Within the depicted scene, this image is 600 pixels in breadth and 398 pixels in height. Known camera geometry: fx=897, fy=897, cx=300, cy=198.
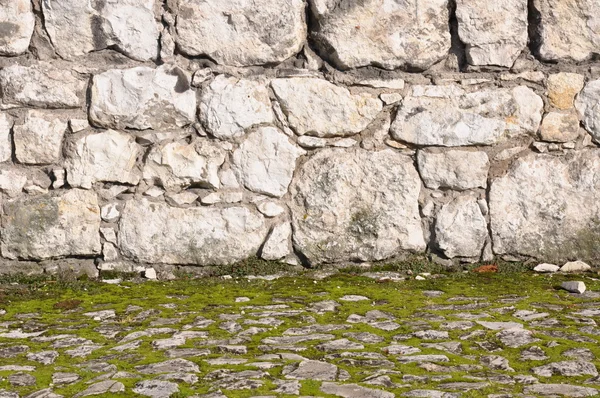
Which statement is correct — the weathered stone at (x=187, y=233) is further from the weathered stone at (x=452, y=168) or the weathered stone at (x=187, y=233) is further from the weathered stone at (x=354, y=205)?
the weathered stone at (x=452, y=168)

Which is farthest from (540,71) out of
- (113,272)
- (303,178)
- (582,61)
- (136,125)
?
(113,272)

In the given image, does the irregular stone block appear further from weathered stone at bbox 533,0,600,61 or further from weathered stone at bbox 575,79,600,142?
weathered stone at bbox 575,79,600,142

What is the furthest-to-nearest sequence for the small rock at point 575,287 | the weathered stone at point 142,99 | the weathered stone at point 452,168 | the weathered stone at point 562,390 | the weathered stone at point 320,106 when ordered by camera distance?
1. the weathered stone at point 452,168
2. the weathered stone at point 320,106
3. the weathered stone at point 142,99
4. the small rock at point 575,287
5. the weathered stone at point 562,390

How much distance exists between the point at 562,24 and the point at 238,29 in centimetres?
193

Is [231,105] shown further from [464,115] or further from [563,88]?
[563,88]

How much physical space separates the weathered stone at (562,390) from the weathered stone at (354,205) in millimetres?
2133

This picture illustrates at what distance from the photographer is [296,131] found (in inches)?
207

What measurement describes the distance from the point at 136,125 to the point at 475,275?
84.9 inches

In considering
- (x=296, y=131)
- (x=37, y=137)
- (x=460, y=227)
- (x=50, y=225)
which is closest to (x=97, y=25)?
(x=37, y=137)

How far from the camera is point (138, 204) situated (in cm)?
520

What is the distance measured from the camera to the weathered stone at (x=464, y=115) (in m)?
5.30

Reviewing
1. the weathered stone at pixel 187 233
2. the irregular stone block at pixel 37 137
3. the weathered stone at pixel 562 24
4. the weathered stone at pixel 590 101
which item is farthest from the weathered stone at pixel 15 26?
the weathered stone at pixel 590 101

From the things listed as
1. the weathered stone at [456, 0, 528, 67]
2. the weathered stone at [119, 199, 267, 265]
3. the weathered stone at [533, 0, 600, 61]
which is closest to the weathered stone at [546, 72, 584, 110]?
the weathered stone at [533, 0, 600, 61]

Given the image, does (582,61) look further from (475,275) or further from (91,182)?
(91,182)
